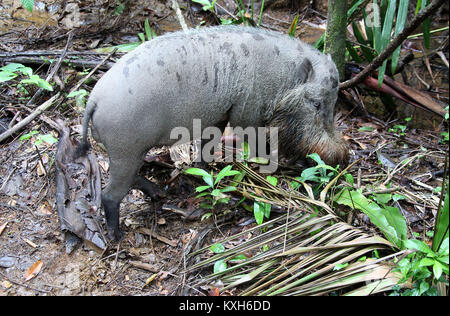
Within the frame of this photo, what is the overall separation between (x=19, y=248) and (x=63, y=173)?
817mm

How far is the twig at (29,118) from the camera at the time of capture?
4.30 metres

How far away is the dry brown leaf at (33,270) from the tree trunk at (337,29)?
375 centimetres

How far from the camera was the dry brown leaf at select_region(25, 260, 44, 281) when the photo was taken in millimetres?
3094

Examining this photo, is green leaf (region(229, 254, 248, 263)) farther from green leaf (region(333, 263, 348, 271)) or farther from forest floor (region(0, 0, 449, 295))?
green leaf (region(333, 263, 348, 271))

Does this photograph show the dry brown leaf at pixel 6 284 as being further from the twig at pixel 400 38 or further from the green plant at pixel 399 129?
the green plant at pixel 399 129

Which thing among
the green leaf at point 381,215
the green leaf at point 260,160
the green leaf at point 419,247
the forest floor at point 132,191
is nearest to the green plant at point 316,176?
the green leaf at point 381,215

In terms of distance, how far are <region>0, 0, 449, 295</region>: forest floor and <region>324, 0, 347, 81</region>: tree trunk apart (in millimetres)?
914

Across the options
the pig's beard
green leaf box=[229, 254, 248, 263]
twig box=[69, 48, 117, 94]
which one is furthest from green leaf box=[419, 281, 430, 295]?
twig box=[69, 48, 117, 94]

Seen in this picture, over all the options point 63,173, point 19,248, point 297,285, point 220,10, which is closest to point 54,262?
point 19,248

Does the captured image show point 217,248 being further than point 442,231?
Yes

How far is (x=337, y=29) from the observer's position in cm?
463

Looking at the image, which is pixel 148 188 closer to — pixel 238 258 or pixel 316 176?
pixel 238 258

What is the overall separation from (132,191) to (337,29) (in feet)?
9.59

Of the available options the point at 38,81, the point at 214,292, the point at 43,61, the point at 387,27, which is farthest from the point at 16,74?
the point at 387,27
